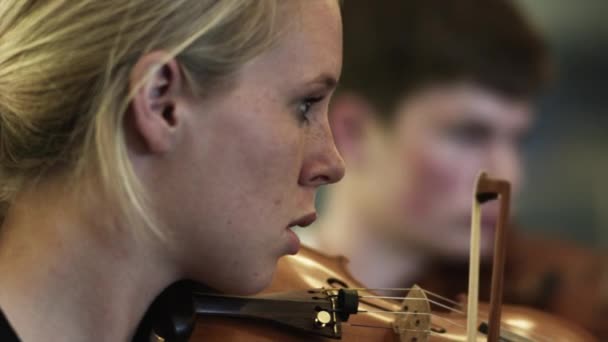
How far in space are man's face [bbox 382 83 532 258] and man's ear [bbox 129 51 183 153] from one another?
1.37m

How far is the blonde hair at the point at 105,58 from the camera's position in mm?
845

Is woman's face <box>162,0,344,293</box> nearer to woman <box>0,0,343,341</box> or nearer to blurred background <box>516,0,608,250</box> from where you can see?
woman <box>0,0,343,341</box>

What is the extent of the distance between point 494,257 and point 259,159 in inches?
10.3

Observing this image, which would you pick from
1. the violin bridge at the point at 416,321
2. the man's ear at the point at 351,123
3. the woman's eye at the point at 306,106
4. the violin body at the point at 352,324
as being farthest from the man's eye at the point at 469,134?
the woman's eye at the point at 306,106

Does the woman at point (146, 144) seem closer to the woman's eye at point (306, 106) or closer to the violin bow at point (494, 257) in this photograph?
the woman's eye at point (306, 106)

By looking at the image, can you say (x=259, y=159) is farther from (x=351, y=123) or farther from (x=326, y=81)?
(x=351, y=123)

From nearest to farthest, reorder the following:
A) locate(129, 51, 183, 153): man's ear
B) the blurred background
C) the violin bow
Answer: locate(129, 51, 183, 153): man's ear, the violin bow, the blurred background

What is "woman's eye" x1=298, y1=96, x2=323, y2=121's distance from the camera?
91 cm

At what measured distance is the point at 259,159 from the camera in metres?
0.88

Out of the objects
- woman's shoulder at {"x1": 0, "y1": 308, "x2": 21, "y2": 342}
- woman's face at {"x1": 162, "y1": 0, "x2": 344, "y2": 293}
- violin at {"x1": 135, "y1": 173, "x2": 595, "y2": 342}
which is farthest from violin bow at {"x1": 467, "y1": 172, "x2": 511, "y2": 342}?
woman's shoulder at {"x1": 0, "y1": 308, "x2": 21, "y2": 342}

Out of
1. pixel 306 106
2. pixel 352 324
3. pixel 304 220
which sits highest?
pixel 306 106

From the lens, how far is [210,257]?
91 centimetres

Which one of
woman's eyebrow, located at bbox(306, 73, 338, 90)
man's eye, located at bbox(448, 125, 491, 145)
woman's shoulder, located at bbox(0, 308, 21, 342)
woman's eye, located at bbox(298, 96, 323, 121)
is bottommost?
woman's shoulder, located at bbox(0, 308, 21, 342)

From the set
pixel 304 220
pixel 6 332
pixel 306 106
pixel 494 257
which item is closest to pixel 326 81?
pixel 306 106
